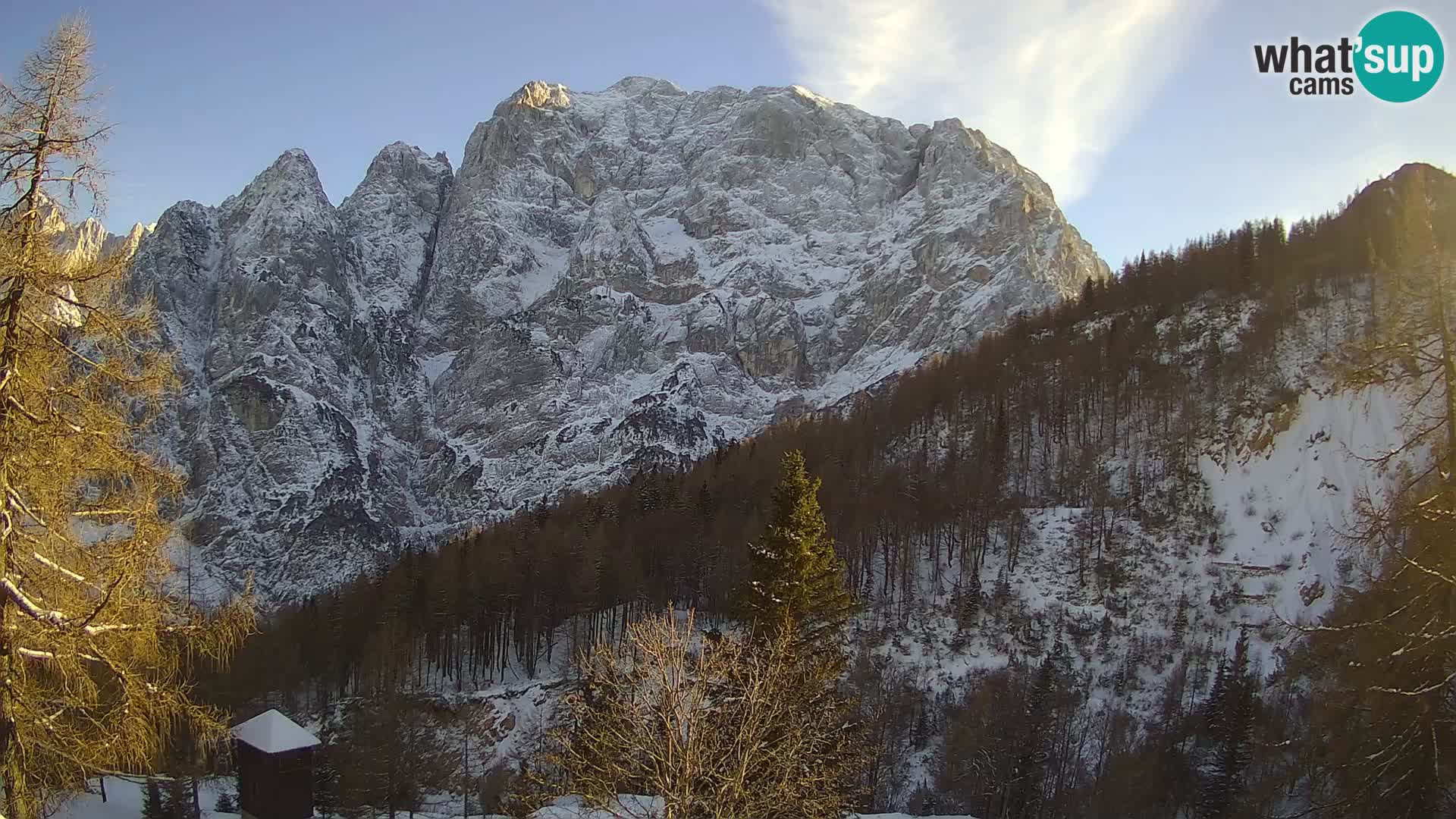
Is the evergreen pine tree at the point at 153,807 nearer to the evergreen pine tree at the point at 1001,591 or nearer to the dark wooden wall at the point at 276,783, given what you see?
the dark wooden wall at the point at 276,783

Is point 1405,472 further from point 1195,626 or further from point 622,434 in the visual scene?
point 622,434

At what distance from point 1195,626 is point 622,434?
13663 cm

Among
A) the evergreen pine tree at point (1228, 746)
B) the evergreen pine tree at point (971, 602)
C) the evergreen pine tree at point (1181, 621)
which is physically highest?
the evergreen pine tree at point (971, 602)

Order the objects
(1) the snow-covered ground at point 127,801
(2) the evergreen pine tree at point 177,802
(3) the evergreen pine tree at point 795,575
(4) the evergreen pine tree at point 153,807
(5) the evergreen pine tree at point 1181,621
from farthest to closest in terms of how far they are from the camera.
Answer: (5) the evergreen pine tree at point 1181,621
(2) the evergreen pine tree at point 177,802
(4) the evergreen pine tree at point 153,807
(1) the snow-covered ground at point 127,801
(3) the evergreen pine tree at point 795,575

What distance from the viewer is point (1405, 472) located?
8484 millimetres

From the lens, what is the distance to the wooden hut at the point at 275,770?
33438mm

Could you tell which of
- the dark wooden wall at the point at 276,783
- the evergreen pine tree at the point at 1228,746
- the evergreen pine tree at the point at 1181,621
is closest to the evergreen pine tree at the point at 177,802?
the dark wooden wall at the point at 276,783

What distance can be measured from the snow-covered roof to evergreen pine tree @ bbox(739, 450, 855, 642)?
21497 millimetres

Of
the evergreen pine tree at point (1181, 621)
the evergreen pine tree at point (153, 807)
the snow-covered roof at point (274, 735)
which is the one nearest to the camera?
the snow-covered roof at point (274, 735)

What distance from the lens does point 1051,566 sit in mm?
71688

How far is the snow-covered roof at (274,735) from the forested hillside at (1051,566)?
10.8 m

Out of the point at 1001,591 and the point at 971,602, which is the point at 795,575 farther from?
Answer: the point at 1001,591

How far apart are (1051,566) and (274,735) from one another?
58.4m

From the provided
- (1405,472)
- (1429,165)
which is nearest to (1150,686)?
(1405,472)
